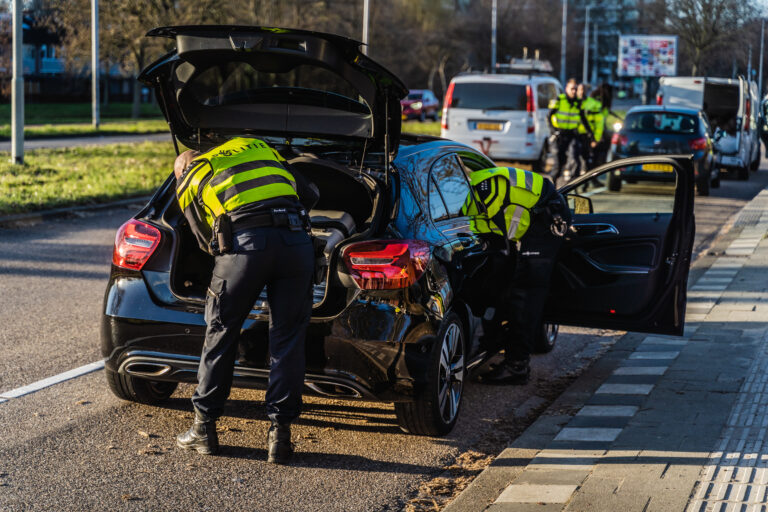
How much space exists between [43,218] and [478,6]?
248ft

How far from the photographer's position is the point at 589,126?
61.8 feet

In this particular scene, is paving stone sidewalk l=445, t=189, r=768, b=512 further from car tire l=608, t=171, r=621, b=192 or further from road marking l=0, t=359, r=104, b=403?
car tire l=608, t=171, r=621, b=192

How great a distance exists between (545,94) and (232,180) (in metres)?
18.7

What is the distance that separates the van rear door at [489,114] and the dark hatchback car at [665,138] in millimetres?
2089

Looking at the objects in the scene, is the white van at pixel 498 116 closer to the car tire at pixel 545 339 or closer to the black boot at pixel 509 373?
the car tire at pixel 545 339

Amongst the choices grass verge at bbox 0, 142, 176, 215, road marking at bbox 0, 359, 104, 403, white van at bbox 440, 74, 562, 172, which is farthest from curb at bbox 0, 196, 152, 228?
white van at bbox 440, 74, 562, 172

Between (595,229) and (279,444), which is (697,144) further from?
(279,444)

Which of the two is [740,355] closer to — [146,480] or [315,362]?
[315,362]

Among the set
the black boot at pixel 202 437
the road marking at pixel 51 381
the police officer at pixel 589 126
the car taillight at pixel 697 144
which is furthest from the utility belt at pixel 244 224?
the car taillight at pixel 697 144

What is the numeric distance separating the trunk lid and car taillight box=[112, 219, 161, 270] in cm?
75

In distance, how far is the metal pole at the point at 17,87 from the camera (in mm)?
18641

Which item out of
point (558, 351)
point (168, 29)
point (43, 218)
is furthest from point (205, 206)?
point (43, 218)

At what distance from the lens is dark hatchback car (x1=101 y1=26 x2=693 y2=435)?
5086 millimetres

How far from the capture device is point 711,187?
21891 mm
